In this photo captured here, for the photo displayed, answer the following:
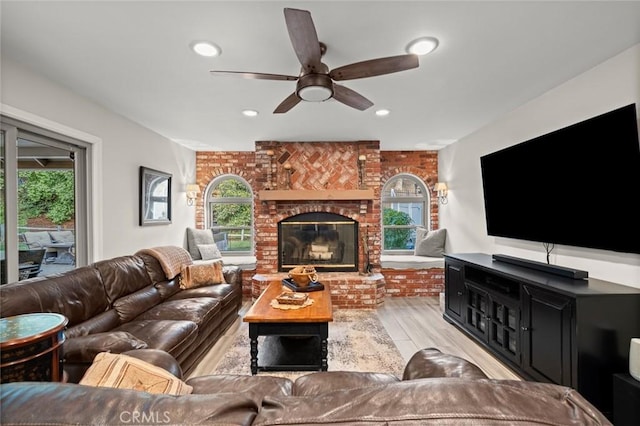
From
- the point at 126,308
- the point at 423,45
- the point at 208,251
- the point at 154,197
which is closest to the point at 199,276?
the point at 126,308

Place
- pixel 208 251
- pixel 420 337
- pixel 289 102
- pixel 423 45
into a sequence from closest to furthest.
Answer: pixel 423 45 → pixel 289 102 → pixel 420 337 → pixel 208 251

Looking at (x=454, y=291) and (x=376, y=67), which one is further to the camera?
(x=454, y=291)

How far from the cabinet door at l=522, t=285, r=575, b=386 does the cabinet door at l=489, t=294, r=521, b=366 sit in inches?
3.6

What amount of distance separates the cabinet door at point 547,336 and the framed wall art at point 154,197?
13.9ft

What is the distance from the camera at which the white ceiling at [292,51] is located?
161 cm

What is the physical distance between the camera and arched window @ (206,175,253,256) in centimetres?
552

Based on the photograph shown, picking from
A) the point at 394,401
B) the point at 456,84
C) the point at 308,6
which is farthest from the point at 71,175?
the point at 456,84

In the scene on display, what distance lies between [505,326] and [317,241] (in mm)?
2809

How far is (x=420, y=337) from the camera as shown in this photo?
316cm

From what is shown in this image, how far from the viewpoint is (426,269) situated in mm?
4695

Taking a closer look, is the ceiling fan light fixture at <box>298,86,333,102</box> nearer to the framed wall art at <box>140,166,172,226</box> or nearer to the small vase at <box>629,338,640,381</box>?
the small vase at <box>629,338,640,381</box>

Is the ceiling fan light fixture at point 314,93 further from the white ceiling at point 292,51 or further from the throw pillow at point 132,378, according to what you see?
the throw pillow at point 132,378

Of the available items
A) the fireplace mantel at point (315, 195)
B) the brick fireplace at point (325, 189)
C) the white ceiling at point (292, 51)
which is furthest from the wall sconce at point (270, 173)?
the white ceiling at point (292, 51)

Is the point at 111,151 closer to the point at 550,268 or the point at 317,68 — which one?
the point at 317,68
